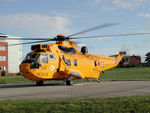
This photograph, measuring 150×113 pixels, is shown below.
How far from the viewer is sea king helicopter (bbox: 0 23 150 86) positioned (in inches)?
757

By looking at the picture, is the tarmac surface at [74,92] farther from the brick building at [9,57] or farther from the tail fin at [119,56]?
the brick building at [9,57]

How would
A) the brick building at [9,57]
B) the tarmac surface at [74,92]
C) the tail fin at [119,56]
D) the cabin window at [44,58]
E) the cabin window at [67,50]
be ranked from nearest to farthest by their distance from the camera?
the tarmac surface at [74,92] → the cabin window at [44,58] → the cabin window at [67,50] → the tail fin at [119,56] → the brick building at [9,57]

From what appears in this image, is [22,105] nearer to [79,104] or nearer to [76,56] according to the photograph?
[79,104]

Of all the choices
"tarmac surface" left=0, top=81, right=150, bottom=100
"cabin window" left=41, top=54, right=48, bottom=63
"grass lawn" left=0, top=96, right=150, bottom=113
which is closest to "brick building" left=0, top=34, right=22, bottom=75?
"cabin window" left=41, top=54, right=48, bottom=63

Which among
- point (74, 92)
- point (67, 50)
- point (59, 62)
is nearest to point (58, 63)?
point (59, 62)

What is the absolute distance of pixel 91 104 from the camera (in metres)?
9.02

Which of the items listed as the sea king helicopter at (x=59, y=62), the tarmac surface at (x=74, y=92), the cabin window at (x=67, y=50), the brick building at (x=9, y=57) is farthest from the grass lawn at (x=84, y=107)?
the brick building at (x=9, y=57)

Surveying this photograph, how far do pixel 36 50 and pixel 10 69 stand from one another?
63363 mm

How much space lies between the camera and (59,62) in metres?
21.1

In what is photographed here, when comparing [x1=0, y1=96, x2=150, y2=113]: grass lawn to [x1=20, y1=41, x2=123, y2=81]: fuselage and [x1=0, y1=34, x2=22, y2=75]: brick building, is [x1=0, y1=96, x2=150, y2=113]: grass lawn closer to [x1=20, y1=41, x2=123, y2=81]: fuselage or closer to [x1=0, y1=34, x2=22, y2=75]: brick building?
[x1=20, y1=41, x2=123, y2=81]: fuselage

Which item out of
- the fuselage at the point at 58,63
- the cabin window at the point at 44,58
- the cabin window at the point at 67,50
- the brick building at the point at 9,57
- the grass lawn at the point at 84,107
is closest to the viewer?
the grass lawn at the point at 84,107

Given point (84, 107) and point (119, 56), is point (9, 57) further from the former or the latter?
point (84, 107)

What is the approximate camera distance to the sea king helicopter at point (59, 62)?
19.2 meters

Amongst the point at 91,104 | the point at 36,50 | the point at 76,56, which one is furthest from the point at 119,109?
the point at 76,56
